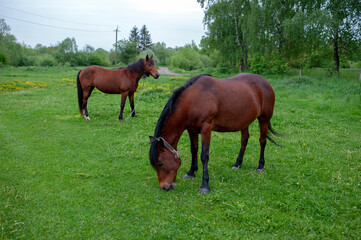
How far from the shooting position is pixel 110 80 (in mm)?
9477

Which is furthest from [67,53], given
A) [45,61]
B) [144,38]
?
[144,38]

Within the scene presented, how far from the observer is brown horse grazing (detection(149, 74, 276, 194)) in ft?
13.2

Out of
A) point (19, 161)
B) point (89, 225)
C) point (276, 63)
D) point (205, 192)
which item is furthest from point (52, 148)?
point (276, 63)

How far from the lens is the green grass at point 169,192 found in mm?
3240

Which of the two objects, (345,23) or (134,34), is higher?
(134,34)

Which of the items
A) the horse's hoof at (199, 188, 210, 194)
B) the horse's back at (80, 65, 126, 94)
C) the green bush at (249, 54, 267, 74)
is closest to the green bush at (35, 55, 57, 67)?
the green bush at (249, 54, 267, 74)

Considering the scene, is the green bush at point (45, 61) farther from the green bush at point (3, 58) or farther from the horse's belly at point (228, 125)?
the horse's belly at point (228, 125)

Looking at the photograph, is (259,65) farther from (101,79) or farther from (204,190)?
(204,190)

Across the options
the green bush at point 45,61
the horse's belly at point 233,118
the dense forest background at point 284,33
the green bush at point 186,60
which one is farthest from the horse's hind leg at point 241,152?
the green bush at point 45,61

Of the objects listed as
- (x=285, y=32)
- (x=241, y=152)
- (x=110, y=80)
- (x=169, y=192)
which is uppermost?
(x=285, y=32)

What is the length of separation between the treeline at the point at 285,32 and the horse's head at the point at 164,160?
1897 centimetres

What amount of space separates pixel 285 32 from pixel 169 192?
66.1ft

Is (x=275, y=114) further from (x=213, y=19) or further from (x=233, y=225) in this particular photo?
(x=213, y=19)

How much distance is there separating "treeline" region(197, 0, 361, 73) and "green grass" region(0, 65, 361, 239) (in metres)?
13.4
